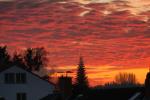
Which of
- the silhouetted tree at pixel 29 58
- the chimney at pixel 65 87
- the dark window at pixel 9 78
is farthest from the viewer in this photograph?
the silhouetted tree at pixel 29 58

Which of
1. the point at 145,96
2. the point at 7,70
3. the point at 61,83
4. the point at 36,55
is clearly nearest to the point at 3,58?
the point at 36,55

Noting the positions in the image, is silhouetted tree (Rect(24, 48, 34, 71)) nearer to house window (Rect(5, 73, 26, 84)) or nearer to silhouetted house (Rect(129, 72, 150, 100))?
house window (Rect(5, 73, 26, 84))

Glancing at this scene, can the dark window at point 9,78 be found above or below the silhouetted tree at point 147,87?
below

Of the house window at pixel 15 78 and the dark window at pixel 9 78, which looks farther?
the dark window at pixel 9 78

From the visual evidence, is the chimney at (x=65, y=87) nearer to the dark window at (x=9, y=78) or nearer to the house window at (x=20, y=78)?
the house window at (x=20, y=78)

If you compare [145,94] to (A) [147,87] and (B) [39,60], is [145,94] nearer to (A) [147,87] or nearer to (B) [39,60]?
(A) [147,87]

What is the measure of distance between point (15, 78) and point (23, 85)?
5.53 feet

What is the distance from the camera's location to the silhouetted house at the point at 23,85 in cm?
10300

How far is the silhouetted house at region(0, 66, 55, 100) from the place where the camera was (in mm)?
103000

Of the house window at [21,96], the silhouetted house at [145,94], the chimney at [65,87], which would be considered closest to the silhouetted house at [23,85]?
the house window at [21,96]

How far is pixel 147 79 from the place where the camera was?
209 ft

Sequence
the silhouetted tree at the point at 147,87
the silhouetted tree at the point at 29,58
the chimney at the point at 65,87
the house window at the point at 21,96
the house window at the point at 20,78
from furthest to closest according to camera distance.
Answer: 1. the silhouetted tree at the point at 29,58
2. the house window at the point at 21,96
3. the house window at the point at 20,78
4. the chimney at the point at 65,87
5. the silhouetted tree at the point at 147,87

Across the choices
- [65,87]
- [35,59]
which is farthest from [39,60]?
[65,87]

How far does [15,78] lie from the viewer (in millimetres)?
103875
